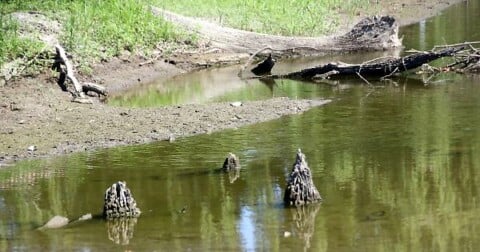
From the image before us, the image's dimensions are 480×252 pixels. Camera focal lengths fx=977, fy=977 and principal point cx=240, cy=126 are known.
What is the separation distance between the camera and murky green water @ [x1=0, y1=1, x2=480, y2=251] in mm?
7730

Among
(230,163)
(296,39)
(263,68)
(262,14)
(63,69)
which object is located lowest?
(230,163)

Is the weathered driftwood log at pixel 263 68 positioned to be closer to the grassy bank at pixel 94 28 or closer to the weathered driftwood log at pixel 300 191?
the grassy bank at pixel 94 28

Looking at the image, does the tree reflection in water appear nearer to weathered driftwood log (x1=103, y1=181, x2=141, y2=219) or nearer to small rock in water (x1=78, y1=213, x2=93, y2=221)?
weathered driftwood log (x1=103, y1=181, x2=141, y2=219)

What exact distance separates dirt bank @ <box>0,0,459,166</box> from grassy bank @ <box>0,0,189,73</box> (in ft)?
2.57

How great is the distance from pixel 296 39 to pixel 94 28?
4430mm

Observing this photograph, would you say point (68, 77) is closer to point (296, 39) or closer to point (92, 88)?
point (92, 88)

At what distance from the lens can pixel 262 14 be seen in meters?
21.1

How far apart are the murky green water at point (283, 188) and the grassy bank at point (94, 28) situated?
4.64 metres

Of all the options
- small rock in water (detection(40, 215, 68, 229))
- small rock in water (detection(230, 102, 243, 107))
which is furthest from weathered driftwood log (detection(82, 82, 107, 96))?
small rock in water (detection(40, 215, 68, 229))

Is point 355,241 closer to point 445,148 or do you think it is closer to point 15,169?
point 445,148

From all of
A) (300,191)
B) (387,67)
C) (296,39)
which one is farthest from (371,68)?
(300,191)

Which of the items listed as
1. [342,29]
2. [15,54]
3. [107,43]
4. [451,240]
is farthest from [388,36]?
[451,240]

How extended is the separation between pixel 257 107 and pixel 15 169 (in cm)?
433

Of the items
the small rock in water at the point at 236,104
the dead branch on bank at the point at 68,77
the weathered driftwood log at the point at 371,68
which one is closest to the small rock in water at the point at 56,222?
the small rock in water at the point at 236,104
